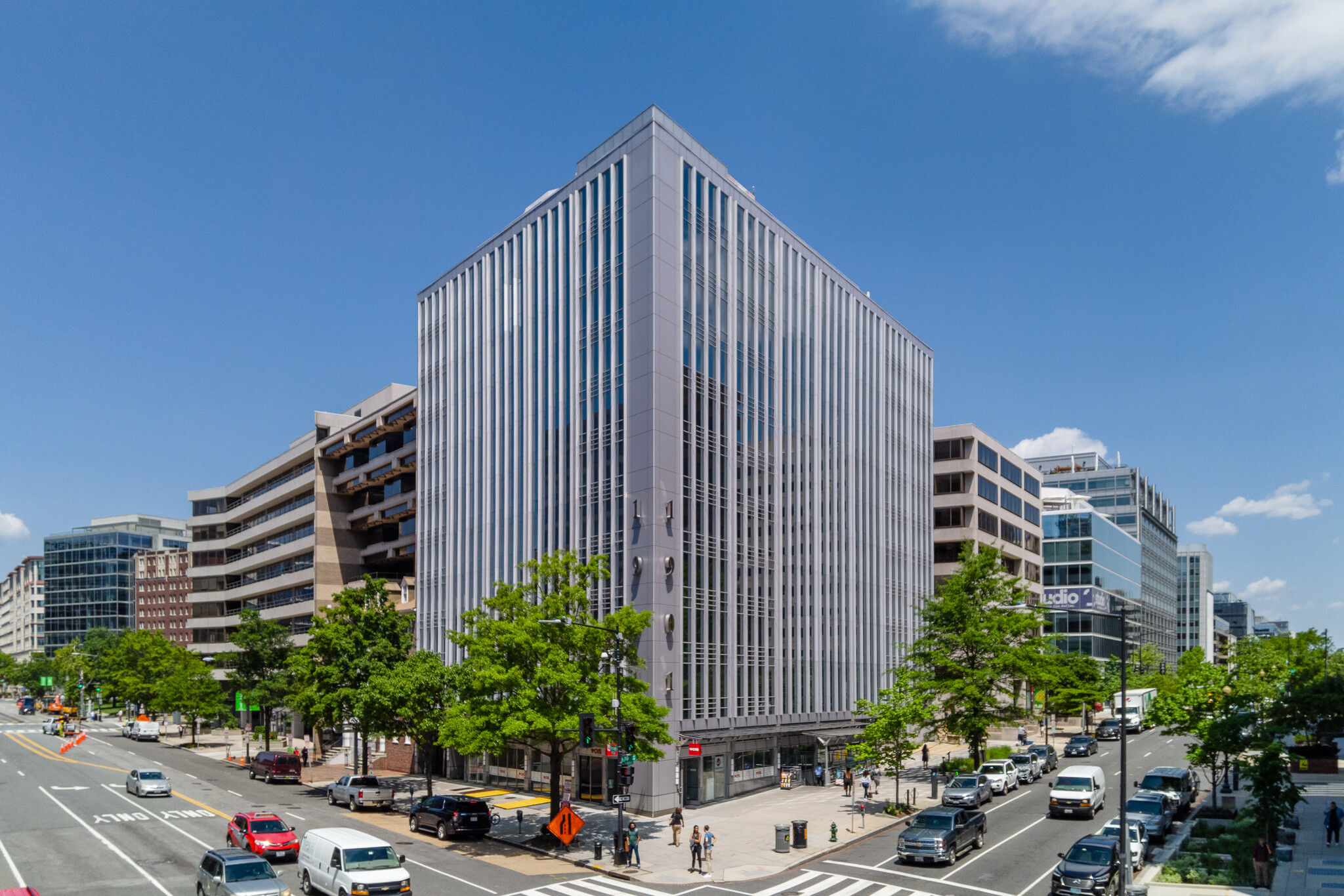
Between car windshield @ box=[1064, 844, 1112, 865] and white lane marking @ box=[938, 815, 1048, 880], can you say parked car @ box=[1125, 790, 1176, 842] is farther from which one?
car windshield @ box=[1064, 844, 1112, 865]

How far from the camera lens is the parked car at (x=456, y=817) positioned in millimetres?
39562

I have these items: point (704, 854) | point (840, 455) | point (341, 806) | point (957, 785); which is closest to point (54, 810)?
point (341, 806)

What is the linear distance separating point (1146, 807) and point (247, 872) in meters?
34.0

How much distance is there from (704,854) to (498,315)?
36.9m

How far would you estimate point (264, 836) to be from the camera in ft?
115

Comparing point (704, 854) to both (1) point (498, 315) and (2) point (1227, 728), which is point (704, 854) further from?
(1) point (498, 315)

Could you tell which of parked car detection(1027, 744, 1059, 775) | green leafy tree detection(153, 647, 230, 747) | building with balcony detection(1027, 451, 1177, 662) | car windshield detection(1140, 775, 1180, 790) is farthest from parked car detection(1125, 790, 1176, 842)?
building with balcony detection(1027, 451, 1177, 662)

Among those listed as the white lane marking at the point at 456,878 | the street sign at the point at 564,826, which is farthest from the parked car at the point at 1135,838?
the white lane marking at the point at 456,878

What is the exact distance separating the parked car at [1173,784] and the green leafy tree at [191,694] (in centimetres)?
7709

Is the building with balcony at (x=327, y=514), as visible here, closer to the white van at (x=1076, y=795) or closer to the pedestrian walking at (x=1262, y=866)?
the white van at (x=1076, y=795)

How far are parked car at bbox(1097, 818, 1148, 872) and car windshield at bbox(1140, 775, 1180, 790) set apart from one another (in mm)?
8420

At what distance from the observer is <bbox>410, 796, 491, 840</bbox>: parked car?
39.6 meters

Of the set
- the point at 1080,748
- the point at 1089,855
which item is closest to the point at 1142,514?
the point at 1080,748

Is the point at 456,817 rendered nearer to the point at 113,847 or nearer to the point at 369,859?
the point at 369,859
